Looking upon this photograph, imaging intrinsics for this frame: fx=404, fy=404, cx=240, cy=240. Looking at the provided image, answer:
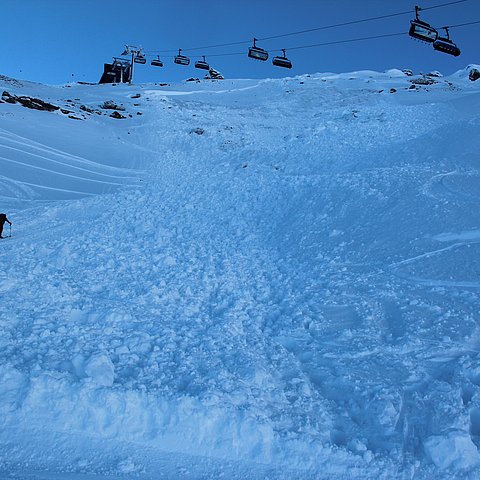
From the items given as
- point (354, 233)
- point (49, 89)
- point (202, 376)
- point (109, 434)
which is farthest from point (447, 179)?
point (49, 89)

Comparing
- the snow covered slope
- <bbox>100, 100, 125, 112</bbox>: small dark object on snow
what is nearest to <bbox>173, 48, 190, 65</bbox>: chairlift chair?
<bbox>100, 100, 125, 112</bbox>: small dark object on snow

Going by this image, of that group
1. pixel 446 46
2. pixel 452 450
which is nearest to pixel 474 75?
pixel 446 46

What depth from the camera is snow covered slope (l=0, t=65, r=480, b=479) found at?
3.73 metres

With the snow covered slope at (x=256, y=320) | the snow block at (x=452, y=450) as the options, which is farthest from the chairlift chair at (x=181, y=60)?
the snow block at (x=452, y=450)

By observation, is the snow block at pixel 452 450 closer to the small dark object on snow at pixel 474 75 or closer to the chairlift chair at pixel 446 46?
the chairlift chair at pixel 446 46

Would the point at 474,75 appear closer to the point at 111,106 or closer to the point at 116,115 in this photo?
the point at 116,115

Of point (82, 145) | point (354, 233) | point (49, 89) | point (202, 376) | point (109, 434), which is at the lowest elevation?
point (109, 434)

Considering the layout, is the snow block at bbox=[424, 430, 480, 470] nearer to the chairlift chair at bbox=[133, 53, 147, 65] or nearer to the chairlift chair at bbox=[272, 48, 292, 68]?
the chairlift chair at bbox=[272, 48, 292, 68]

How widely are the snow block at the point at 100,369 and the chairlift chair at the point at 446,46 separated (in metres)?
14.9

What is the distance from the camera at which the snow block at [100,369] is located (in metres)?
4.43

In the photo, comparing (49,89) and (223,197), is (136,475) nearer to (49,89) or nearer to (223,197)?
(223,197)

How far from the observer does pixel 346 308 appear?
6.42 metres

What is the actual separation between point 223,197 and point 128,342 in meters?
9.11

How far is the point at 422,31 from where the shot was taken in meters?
13.7
